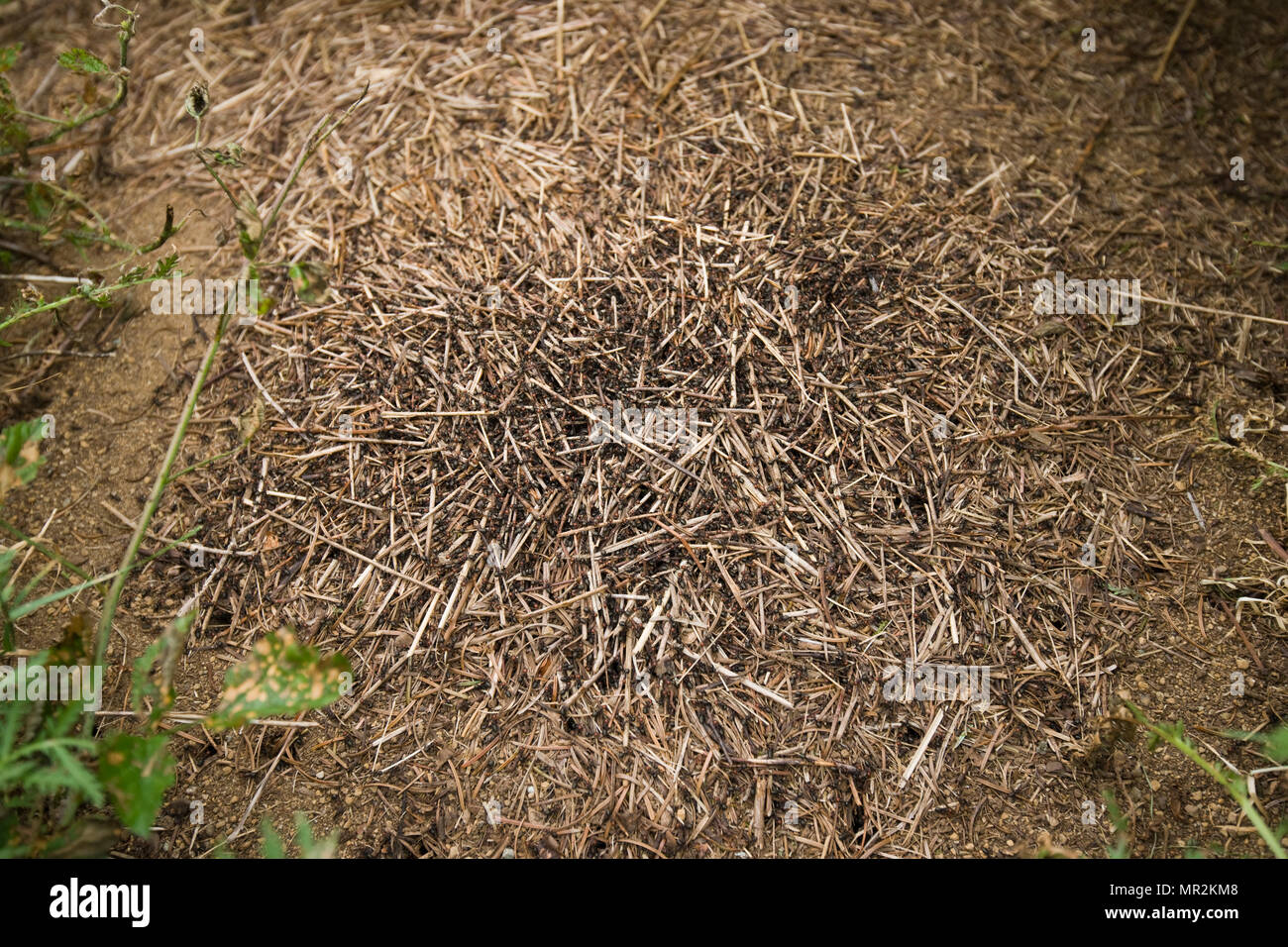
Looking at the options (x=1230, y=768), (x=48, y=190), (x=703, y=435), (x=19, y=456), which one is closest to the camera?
(x=19, y=456)

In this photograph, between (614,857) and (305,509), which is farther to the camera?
(305,509)

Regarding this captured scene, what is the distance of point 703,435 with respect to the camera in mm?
2035

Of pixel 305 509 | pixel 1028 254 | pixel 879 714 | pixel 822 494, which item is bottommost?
pixel 879 714

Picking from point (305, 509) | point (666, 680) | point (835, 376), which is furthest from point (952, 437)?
point (305, 509)

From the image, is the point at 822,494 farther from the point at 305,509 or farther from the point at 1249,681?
the point at 305,509

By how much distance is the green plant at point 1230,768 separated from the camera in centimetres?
151

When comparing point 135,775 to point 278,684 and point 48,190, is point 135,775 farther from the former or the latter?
point 48,190

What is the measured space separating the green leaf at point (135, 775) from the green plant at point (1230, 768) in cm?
191

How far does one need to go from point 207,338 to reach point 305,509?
68cm

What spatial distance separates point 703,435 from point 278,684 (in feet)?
3.70

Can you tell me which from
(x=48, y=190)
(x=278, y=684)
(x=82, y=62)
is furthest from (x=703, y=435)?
(x=48, y=190)

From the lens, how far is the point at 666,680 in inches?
72.6

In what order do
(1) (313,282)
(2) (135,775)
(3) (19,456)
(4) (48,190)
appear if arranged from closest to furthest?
(2) (135,775), (3) (19,456), (1) (313,282), (4) (48,190)

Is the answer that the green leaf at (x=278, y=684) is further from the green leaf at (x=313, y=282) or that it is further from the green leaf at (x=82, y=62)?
the green leaf at (x=82, y=62)
